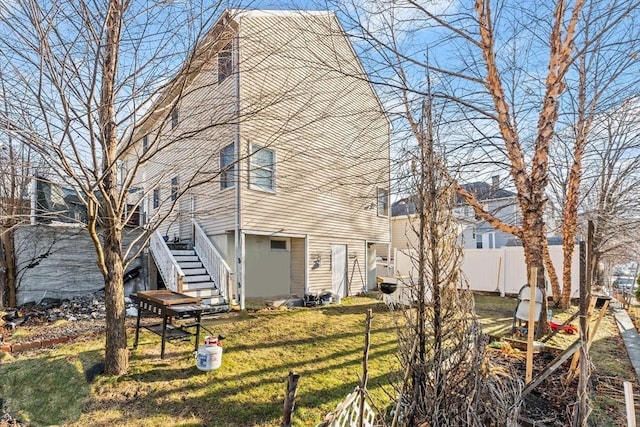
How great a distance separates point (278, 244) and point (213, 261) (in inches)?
96.3

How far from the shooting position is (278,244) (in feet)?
36.8

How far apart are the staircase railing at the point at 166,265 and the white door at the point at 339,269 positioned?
5351 millimetres

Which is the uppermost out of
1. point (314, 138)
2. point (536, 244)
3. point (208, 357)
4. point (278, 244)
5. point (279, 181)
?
point (314, 138)

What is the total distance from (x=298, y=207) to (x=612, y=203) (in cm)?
1084

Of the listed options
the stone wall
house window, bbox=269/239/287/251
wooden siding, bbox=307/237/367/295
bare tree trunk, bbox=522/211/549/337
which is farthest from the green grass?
the stone wall

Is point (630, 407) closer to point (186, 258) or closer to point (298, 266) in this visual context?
point (298, 266)

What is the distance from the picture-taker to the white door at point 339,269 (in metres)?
12.1

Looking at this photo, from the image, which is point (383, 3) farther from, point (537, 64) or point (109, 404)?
point (109, 404)

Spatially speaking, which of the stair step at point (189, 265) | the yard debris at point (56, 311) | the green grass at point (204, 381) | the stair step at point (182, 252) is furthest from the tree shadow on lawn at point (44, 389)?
the stair step at point (182, 252)

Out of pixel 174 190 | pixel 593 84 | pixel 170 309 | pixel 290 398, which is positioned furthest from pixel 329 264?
pixel 290 398

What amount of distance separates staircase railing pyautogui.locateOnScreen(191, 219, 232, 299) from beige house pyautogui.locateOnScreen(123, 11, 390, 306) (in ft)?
0.09

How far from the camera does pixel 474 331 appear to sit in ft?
10.0

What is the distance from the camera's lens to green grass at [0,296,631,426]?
387 centimetres

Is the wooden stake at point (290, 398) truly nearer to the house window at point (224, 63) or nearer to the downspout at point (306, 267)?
the house window at point (224, 63)
